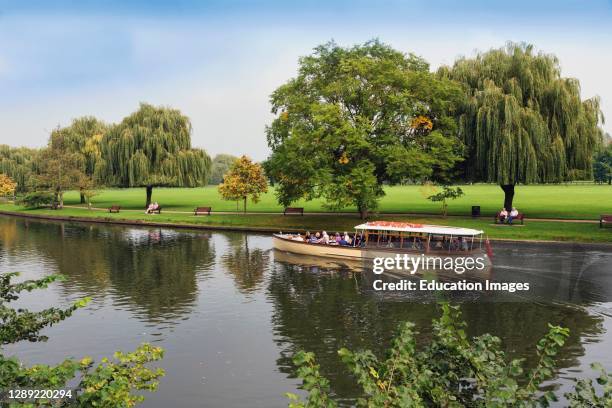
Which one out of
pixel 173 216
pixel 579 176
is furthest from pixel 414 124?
pixel 173 216

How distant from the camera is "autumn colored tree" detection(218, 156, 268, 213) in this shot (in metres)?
59.9

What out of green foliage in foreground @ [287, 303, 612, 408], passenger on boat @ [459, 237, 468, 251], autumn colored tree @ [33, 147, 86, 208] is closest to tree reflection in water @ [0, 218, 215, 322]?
passenger on boat @ [459, 237, 468, 251]

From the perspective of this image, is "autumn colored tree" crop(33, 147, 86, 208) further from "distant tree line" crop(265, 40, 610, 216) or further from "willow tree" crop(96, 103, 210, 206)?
"distant tree line" crop(265, 40, 610, 216)

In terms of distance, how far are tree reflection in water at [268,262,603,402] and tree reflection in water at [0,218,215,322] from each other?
509 centimetres

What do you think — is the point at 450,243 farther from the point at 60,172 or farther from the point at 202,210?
the point at 60,172

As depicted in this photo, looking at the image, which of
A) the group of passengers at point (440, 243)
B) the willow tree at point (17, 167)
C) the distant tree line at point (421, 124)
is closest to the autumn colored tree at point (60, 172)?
the willow tree at point (17, 167)

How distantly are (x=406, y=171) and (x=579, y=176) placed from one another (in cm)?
1768

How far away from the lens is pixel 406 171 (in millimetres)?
43719

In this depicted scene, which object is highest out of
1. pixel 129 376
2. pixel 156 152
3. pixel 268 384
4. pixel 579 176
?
pixel 156 152

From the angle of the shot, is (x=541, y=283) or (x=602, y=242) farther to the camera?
(x=602, y=242)

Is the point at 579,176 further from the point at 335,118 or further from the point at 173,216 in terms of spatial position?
the point at 173,216

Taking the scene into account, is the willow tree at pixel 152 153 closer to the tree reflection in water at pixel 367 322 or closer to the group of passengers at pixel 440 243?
the group of passengers at pixel 440 243

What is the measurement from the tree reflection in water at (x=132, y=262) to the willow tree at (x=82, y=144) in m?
22.6

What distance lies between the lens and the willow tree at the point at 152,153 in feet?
237
